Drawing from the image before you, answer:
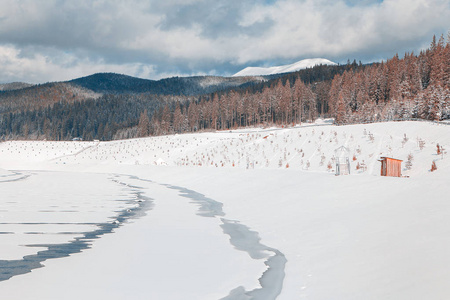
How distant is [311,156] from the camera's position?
94.0 ft

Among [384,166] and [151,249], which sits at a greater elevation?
[384,166]

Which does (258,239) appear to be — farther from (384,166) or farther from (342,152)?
(342,152)

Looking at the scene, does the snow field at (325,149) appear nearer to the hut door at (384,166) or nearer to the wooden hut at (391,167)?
the wooden hut at (391,167)

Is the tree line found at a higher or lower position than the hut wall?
higher

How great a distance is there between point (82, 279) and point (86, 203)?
11.3 metres

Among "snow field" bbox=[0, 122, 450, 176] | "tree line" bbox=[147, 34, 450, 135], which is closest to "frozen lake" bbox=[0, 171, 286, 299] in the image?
"snow field" bbox=[0, 122, 450, 176]

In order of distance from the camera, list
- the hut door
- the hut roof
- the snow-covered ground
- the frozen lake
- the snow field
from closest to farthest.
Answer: the snow-covered ground
the frozen lake
the hut door
the snow field
the hut roof

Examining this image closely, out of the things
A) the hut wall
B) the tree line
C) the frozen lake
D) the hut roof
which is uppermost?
the tree line

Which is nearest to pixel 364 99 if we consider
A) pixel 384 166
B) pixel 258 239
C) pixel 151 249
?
pixel 384 166

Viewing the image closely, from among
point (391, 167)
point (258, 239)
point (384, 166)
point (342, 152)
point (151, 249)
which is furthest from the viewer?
point (342, 152)

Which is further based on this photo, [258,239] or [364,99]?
[364,99]

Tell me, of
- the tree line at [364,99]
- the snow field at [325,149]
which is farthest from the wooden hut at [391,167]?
the tree line at [364,99]

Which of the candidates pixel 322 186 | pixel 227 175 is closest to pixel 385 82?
pixel 227 175

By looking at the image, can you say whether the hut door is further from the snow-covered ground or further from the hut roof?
the hut roof
